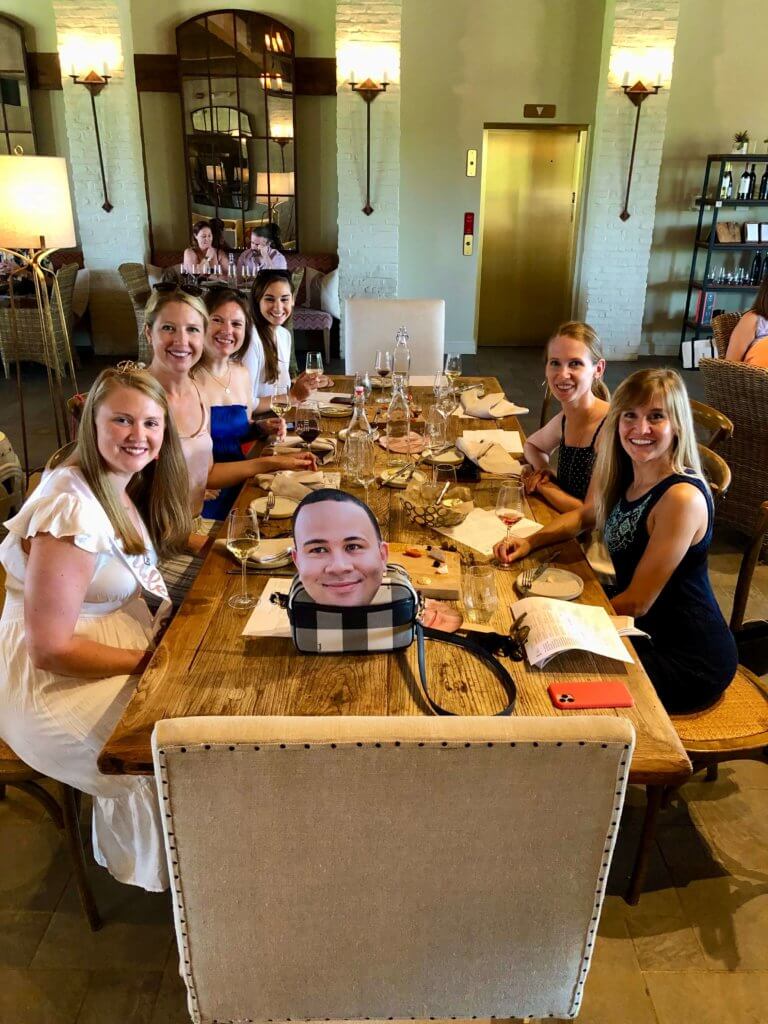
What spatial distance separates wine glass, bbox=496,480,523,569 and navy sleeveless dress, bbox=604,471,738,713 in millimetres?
333

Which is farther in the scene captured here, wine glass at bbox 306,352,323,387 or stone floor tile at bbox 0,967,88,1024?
wine glass at bbox 306,352,323,387

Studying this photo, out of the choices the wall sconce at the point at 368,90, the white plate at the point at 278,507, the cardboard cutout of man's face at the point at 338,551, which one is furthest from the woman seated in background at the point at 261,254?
the cardboard cutout of man's face at the point at 338,551

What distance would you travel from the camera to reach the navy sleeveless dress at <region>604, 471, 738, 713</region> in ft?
5.92

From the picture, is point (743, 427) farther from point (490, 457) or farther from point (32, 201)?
point (32, 201)

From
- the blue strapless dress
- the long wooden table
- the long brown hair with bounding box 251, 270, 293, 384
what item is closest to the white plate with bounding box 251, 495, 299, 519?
the long wooden table

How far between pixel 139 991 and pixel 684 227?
7594 millimetres

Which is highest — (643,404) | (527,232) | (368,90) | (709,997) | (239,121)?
(368,90)

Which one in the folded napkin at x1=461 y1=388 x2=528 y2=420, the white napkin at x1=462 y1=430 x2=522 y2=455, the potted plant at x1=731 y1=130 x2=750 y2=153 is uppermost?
the potted plant at x1=731 y1=130 x2=750 y2=153

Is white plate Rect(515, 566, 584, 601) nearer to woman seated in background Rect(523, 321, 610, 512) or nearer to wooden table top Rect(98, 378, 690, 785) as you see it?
wooden table top Rect(98, 378, 690, 785)

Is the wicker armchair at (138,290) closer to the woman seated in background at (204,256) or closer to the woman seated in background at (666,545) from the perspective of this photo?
the woman seated in background at (204,256)

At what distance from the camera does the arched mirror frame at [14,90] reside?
7.00 m

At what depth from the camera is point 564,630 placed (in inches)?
59.2

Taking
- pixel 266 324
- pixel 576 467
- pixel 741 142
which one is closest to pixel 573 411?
pixel 576 467

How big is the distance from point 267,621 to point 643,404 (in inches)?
41.0
